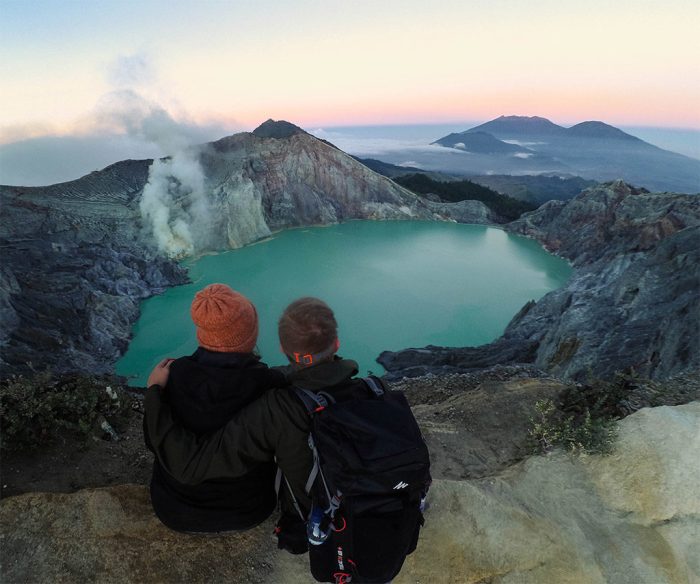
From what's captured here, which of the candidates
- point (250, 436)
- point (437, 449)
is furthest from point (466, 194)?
point (250, 436)

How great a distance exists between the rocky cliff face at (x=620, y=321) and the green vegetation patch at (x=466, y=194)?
30.5m

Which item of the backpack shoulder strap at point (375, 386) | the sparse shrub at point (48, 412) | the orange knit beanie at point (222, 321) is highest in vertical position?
the orange knit beanie at point (222, 321)

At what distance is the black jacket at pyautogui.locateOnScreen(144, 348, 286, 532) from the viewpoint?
2.70 m

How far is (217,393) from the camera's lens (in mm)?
2678

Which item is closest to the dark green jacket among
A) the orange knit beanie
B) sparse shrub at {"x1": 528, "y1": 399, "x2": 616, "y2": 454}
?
the orange knit beanie

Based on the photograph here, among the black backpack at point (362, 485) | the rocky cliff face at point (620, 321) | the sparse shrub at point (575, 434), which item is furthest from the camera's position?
the rocky cliff face at point (620, 321)

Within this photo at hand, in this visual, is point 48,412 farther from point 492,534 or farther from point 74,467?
point 492,534

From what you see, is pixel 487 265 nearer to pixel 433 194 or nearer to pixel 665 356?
pixel 665 356

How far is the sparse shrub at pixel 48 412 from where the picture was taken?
12.9ft

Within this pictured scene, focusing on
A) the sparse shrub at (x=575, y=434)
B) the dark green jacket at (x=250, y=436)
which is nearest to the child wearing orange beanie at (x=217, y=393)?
the dark green jacket at (x=250, y=436)

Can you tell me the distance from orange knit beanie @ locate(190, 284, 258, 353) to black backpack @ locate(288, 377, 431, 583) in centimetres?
53

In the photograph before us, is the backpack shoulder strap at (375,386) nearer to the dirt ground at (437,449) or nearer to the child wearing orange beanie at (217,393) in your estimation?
the child wearing orange beanie at (217,393)

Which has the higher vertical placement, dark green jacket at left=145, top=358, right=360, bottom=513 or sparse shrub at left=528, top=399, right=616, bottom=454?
dark green jacket at left=145, top=358, right=360, bottom=513

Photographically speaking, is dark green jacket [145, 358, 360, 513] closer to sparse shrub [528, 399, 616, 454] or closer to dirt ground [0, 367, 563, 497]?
dirt ground [0, 367, 563, 497]
